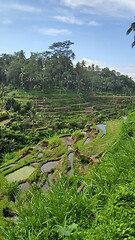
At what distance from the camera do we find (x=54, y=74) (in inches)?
2403

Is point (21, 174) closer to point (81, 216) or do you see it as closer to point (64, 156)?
point (64, 156)

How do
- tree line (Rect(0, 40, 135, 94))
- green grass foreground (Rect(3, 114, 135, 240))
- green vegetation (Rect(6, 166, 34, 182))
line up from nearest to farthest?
green grass foreground (Rect(3, 114, 135, 240)), green vegetation (Rect(6, 166, 34, 182)), tree line (Rect(0, 40, 135, 94))

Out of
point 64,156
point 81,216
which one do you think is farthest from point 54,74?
point 81,216

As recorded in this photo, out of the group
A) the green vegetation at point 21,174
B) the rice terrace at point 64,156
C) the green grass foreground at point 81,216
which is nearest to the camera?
the green grass foreground at point 81,216

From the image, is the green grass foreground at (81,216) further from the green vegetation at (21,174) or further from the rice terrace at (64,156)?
the green vegetation at (21,174)

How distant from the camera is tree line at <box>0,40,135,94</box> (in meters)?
52.9

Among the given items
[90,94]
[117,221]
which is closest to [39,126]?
[90,94]

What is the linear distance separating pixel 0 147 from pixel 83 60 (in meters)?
48.1

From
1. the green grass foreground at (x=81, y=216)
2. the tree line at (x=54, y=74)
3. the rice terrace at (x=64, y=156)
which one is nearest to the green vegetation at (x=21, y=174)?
the rice terrace at (x=64, y=156)

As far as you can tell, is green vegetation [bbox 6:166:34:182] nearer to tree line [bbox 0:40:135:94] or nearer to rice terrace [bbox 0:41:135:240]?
rice terrace [bbox 0:41:135:240]

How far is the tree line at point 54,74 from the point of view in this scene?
52.9 meters

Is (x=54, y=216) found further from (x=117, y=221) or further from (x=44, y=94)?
(x=44, y=94)

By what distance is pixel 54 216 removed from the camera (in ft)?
10.6

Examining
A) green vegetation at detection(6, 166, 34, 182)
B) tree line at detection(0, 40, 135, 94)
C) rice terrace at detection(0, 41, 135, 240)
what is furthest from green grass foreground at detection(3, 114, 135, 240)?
tree line at detection(0, 40, 135, 94)
